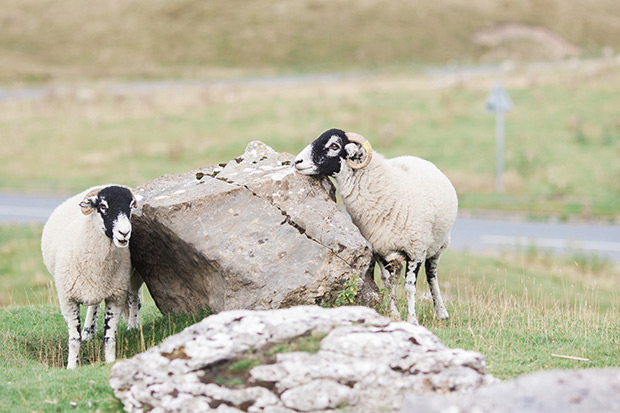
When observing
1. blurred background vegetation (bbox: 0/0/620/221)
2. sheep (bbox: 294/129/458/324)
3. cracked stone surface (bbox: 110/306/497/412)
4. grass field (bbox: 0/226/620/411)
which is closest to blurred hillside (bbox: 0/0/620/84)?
blurred background vegetation (bbox: 0/0/620/221)

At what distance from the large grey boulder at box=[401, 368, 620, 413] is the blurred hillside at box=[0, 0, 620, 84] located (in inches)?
2188

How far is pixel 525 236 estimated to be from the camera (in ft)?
64.2

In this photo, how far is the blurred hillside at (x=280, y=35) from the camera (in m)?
64.6

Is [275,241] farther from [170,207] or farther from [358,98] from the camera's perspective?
[358,98]

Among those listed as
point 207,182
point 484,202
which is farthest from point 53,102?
point 207,182

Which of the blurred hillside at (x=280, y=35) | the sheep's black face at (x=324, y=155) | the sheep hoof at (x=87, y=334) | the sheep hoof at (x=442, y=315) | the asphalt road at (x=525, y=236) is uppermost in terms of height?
the blurred hillside at (x=280, y=35)

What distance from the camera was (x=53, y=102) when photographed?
129 feet

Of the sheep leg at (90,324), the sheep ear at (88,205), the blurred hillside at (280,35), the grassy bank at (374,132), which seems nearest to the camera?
the sheep ear at (88,205)

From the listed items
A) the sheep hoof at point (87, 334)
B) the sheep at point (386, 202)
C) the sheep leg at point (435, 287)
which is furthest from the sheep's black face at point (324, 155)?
the sheep hoof at point (87, 334)

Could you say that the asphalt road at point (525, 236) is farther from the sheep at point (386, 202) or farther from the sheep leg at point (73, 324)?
the sheep leg at point (73, 324)

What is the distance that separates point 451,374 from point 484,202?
17375 mm

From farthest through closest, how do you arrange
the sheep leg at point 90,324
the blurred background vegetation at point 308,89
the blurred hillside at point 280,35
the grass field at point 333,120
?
the blurred hillside at point 280,35 < the blurred background vegetation at point 308,89 < the sheep leg at point 90,324 < the grass field at point 333,120

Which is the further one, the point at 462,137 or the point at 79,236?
the point at 462,137

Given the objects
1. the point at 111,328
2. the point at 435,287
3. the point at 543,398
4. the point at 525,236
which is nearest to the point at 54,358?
the point at 111,328
